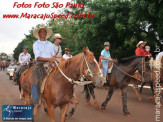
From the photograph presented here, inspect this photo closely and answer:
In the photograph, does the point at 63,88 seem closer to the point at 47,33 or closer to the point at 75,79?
the point at 75,79

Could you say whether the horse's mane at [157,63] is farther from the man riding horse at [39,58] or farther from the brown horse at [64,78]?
the man riding horse at [39,58]

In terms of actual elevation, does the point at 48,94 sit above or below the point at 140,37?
below

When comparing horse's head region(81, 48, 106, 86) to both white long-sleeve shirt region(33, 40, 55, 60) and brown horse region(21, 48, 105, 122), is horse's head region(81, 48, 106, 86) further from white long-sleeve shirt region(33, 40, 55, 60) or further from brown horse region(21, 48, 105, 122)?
white long-sleeve shirt region(33, 40, 55, 60)

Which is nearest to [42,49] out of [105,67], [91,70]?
[91,70]

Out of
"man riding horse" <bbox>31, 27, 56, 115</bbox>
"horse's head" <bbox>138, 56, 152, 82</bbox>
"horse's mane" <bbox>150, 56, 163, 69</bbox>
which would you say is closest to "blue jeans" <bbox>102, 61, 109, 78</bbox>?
"horse's head" <bbox>138, 56, 152, 82</bbox>

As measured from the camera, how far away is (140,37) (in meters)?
15.9

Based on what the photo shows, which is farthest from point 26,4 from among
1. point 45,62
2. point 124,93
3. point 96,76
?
point 96,76

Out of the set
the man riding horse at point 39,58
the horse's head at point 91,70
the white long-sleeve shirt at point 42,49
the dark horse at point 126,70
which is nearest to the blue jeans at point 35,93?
the man riding horse at point 39,58

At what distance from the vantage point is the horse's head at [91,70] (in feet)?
12.5

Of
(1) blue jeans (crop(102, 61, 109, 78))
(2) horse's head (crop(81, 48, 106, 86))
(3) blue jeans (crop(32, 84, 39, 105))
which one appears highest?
(2) horse's head (crop(81, 48, 106, 86))

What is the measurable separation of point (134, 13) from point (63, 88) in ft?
30.5

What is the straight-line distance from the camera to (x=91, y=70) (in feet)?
12.7

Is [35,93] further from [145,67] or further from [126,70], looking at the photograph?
[145,67]

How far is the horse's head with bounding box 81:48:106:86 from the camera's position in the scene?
12.5ft
